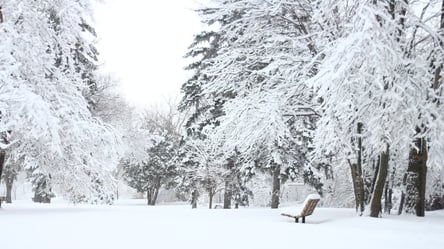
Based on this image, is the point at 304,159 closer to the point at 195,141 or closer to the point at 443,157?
the point at 195,141

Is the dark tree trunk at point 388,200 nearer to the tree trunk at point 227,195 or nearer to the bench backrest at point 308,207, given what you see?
the bench backrest at point 308,207

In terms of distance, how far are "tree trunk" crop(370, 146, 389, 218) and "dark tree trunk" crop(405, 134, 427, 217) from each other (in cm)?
183

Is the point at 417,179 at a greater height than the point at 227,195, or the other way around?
the point at 417,179

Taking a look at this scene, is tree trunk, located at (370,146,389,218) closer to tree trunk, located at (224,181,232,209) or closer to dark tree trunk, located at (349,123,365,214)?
dark tree trunk, located at (349,123,365,214)

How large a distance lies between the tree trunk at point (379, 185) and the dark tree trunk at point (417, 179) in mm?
1830

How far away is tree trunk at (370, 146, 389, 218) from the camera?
10.1 metres

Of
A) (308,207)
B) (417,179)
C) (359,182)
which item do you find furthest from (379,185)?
(417,179)

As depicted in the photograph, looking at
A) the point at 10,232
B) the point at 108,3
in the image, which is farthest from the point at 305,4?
the point at 10,232

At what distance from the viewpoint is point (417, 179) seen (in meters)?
11.5

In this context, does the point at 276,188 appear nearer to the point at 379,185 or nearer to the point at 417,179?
the point at 417,179

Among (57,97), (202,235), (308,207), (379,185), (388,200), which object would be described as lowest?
(202,235)

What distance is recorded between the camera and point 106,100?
25844 mm

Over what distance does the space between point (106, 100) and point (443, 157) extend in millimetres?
20905

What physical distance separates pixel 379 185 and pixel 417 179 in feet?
6.91
